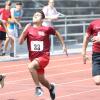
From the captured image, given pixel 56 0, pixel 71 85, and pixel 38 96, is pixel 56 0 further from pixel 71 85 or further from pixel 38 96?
pixel 38 96

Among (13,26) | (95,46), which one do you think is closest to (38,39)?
(95,46)

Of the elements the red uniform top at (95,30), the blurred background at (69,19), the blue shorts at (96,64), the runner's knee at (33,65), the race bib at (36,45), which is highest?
the red uniform top at (95,30)

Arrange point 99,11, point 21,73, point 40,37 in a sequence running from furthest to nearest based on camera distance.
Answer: point 99,11
point 21,73
point 40,37

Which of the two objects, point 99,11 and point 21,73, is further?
point 99,11

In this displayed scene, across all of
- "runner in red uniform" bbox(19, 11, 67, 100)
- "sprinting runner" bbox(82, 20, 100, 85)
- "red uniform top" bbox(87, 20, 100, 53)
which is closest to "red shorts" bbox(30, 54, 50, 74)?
"runner in red uniform" bbox(19, 11, 67, 100)

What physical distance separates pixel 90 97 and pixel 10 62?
288 inches

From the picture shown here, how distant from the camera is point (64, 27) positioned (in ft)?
67.9

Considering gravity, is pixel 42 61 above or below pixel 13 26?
above

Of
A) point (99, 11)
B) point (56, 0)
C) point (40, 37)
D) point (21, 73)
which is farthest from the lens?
point (99, 11)

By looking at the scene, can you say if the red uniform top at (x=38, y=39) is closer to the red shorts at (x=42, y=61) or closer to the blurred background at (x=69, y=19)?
the red shorts at (x=42, y=61)

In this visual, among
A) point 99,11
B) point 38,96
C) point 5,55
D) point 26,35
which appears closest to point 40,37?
point 26,35

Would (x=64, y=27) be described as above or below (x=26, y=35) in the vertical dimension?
below

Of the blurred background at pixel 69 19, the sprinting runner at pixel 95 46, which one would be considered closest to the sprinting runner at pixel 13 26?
the blurred background at pixel 69 19

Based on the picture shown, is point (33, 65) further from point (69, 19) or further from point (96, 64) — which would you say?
point (69, 19)
